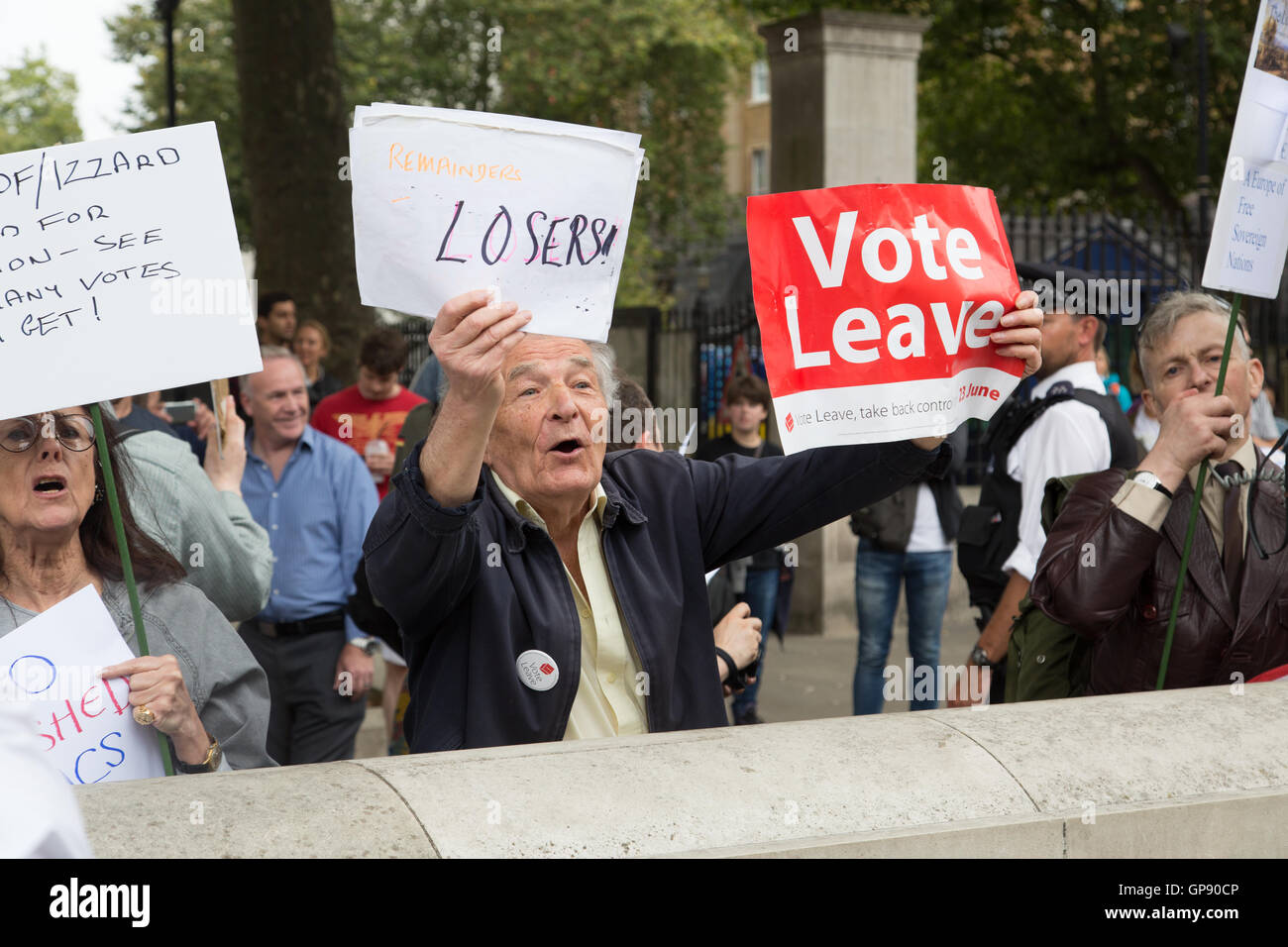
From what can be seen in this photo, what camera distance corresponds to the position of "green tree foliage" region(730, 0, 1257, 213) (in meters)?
22.2

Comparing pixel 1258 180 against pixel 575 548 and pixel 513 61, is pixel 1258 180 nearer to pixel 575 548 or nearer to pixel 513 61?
pixel 575 548

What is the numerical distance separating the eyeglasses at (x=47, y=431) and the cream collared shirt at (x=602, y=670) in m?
0.84

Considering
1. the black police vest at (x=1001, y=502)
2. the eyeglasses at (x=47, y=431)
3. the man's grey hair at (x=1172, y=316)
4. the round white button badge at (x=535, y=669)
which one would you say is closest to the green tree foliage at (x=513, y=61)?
the black police vest at (x=1001, y=502)

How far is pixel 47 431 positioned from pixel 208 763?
0.73 meters

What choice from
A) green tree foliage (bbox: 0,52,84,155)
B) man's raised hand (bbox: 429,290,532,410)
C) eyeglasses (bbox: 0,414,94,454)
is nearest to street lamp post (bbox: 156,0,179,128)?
eyeglasses (bbox: 0,414,94,454)

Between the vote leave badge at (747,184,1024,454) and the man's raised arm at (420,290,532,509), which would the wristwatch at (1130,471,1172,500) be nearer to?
the vote leave badge at (747,184,1024,454)

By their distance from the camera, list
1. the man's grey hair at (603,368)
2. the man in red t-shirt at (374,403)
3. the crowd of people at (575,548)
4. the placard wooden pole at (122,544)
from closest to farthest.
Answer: the placard wooden pole at (122,544) → the crowd of people at (575,548) → the man's grey hair at (603,368) → the man in red t-shirt at (374,403)

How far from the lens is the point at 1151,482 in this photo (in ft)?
10.4

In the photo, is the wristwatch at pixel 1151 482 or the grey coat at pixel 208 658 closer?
the grey coat at pixel 208 658

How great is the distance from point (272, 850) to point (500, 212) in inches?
49.7

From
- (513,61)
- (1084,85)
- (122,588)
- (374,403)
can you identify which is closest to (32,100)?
(513,61)

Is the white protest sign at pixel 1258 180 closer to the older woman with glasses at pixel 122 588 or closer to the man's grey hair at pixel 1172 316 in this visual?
the man's grey hair at pixel 1172 316

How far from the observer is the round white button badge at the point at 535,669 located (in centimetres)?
275

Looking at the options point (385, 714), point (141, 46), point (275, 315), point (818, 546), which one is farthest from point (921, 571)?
point (141, 46)
